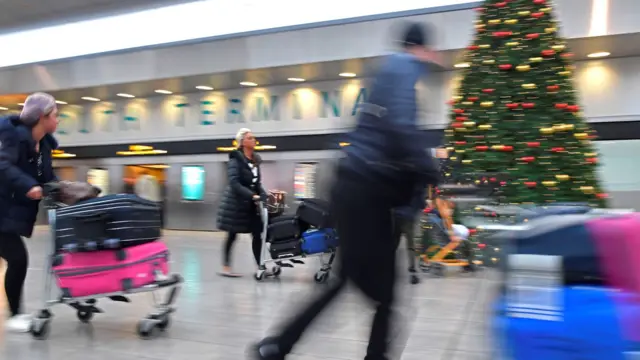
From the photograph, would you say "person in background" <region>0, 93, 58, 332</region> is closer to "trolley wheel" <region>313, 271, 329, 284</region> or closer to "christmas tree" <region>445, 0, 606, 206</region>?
"trolley wheel" <region>313, 271, 329, 284</region>

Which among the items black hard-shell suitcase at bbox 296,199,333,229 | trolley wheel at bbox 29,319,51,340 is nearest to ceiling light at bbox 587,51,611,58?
black hard-shell suitcase at bbox 296,199,333,229

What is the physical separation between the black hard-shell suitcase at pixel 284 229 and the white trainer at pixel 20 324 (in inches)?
124

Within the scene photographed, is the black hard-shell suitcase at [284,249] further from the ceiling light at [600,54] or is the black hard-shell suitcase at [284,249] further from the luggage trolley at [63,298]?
the ceiling light at [600,54]

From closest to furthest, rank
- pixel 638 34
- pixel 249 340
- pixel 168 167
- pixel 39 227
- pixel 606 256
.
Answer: pixel 606 256, pixel 249 340, pixel 638 34, pixel 168 167, pixel 39 227

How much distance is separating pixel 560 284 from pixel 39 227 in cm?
2014

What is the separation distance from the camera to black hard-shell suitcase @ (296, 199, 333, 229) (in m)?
7.11

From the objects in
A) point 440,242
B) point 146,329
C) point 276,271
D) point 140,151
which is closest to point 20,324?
point 146,329

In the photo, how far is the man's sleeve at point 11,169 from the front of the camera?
14.7ft

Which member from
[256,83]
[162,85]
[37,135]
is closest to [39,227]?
[162,85]

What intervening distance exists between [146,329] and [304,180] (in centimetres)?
1092

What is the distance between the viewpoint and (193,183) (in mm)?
17109

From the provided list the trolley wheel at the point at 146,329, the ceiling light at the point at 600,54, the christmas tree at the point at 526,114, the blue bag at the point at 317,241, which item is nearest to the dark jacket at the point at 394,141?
the trolley wheel at the point at 146,329

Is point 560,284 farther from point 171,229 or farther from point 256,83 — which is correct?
point 171,229

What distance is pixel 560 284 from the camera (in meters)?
2.36
